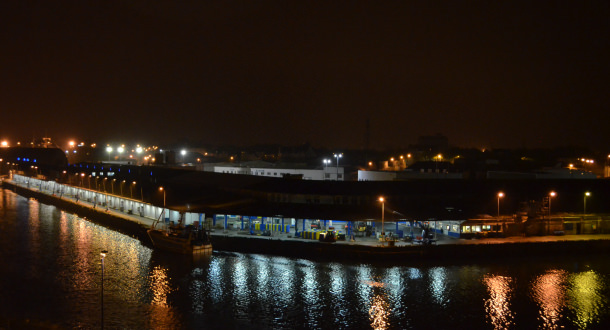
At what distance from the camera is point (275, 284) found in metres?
14.2

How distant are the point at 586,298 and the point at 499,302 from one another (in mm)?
2565

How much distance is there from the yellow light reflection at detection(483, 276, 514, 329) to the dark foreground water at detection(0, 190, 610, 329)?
0.10 feet

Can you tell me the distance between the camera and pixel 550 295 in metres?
13.6

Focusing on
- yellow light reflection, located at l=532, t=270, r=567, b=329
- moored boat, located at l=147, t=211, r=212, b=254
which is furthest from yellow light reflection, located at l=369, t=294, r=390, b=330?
moored boat, located at l=147, t=211, r=212, b=254

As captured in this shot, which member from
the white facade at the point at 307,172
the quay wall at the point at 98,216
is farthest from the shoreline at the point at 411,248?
the white facade at the point at 307,172

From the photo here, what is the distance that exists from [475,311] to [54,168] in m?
40.8

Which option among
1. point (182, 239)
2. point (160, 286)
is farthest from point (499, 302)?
point (182, 239)

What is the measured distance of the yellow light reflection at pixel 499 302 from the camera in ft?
38.4

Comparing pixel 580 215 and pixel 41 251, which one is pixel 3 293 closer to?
pixel 41 251

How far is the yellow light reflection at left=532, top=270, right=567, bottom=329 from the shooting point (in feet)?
39.0

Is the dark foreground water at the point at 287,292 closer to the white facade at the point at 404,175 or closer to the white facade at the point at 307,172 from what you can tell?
the white facade at the point at 404,175

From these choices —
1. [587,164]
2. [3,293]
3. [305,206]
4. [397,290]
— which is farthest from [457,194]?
[587,164]

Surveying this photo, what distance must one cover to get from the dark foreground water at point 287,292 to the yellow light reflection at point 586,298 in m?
0.03

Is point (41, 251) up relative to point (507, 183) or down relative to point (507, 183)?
down
